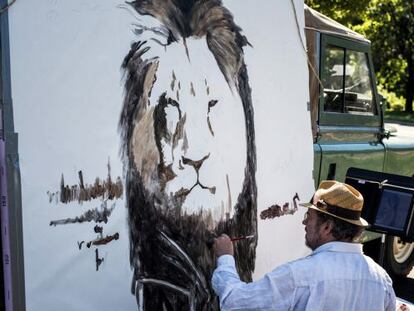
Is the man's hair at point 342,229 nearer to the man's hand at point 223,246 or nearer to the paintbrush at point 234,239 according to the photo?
the man's hand at point 223,246

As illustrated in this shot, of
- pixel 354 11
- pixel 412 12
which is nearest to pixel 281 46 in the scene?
pixel 354 11

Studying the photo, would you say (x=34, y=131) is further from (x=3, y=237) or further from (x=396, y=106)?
(x=396, y=106)

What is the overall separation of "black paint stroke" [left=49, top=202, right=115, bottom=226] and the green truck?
188cm

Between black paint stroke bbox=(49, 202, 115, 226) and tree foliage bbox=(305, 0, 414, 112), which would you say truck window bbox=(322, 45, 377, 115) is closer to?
black paint stroke bbox=(49, 202, 115, 226)

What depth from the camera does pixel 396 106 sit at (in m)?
35.7

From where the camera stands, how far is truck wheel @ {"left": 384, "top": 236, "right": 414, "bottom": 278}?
548 centimetres

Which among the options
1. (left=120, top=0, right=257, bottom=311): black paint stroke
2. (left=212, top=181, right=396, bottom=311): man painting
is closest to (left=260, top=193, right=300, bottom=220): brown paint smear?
(left=120, top=0, right=257, bottom=311): black paint stroke

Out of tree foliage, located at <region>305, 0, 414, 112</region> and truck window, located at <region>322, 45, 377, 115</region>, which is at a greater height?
tree foliage, located at <region>305, 0, 414, 112</region>

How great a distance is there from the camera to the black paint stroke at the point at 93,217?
7.18 ft

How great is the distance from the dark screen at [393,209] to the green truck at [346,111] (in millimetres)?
670

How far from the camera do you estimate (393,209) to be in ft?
10.6

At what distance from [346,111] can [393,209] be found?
56.5 inches

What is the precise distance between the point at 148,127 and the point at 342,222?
917 millimetres

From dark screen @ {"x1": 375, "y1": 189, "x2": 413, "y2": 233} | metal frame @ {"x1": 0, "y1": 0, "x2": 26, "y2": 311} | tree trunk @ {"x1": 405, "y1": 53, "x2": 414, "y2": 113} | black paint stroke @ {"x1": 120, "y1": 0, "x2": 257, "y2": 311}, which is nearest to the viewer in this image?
metal frame @ {"x1": 0, "y1": 0, "x2": 26, "y2": 311}
